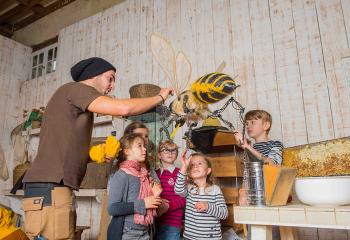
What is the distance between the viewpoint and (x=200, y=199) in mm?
1746

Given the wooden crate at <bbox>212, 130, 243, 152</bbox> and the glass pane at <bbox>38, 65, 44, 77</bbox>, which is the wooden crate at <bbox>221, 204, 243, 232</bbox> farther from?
the glass pane at <bbox>38, 65, 44, 77</bbox>

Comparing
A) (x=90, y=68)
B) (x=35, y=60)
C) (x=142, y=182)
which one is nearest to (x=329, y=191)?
(x=142, y=182)

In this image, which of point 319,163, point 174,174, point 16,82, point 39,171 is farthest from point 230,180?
point 16,82

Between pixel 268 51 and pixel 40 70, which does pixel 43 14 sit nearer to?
pixel 40 70

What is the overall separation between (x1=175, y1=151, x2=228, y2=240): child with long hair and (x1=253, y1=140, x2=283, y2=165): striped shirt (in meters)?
0.36

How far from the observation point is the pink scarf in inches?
58.7

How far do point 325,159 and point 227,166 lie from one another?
71cm

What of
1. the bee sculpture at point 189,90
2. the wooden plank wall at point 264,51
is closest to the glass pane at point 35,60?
the wooden plank wall at point 264,51

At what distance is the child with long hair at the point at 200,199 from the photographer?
1655mm

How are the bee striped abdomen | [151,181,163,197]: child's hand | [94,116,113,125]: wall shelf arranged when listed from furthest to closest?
[94,116,113,125]: wall shelf < [151,181,163,197]: child's hand < the bee striped abdomen

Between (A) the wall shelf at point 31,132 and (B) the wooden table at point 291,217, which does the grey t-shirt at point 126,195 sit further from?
(A) the wall shelf at point 31,132

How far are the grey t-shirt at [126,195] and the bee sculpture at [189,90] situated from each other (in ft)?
1.40

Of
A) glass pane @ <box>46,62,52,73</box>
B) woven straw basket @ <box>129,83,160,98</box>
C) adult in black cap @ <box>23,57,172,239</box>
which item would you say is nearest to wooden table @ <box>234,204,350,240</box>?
adult in black cap @ <box>23,57,172,239</box>

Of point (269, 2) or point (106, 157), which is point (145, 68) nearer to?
point (269, 2)
